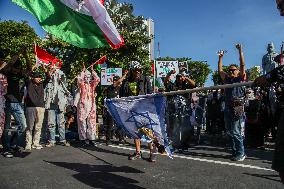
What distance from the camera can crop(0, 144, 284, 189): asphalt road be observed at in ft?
17.1

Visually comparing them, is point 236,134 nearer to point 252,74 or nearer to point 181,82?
point 181,82

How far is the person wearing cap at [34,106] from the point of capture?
28.0ft

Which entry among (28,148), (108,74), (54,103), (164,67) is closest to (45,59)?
(54,103)

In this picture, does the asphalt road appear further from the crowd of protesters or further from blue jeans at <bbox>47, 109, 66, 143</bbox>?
blue jeans at <bbox>47, 109, 66, 143</bbox>

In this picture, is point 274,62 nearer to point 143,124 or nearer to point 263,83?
point 143,124

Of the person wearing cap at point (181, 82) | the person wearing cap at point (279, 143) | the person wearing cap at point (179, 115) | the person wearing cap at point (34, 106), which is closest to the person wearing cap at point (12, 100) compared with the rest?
the person wearing cap at point (34, 106)

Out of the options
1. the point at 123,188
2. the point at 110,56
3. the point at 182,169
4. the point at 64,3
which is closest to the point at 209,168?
the point at 182,169

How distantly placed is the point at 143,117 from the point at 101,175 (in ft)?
3.67

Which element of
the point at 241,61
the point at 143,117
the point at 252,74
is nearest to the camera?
the point at 143,117

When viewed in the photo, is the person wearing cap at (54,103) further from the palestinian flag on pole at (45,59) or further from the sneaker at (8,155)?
the sneaker at (8,155)

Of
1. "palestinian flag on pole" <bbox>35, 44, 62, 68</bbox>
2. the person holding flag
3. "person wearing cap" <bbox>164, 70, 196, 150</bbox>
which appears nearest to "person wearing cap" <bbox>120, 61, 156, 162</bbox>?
"person wearing cap" <bbox>164, 70, 196, 150</bbox>

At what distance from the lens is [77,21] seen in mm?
6273

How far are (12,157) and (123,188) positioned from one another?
346 centimetres

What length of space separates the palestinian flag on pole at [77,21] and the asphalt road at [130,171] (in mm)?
2082
